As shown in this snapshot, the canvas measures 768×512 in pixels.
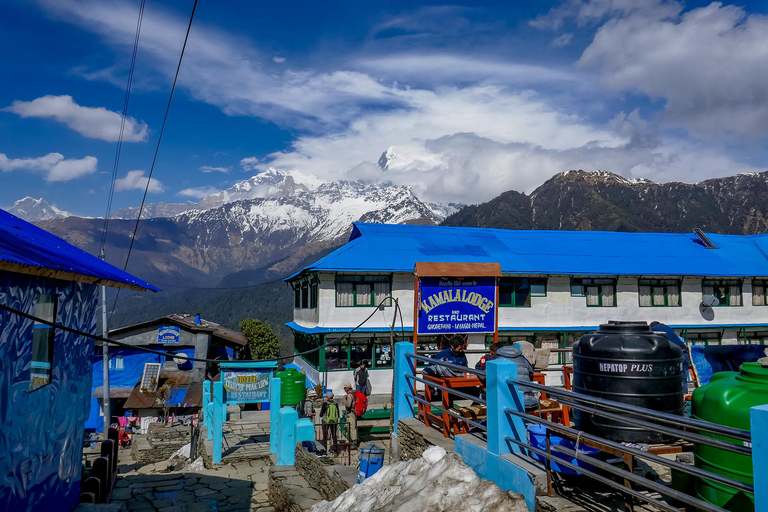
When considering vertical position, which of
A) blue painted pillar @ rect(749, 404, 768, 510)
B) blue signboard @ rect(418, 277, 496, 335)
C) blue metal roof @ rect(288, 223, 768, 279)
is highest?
blue metal roof @ rect(288, 223, 768, 279)

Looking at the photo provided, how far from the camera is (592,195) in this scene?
176 meters

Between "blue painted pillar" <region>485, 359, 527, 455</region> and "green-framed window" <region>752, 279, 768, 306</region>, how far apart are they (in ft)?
97.4

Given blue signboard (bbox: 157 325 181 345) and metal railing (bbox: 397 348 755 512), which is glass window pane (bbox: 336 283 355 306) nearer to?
blue signboard (bbox: 157 325 181 345)

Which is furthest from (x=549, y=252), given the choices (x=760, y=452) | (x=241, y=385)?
(x=760, y=452)

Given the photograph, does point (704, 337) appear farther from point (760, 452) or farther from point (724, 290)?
point (760, 452)

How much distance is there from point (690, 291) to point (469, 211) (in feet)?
476

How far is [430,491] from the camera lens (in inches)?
214

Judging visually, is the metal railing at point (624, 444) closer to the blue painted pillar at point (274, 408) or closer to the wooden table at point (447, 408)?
the wooden table at point (447, 408)

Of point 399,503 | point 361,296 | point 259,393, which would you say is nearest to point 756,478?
point 399,503

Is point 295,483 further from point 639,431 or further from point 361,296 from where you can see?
point 361,296

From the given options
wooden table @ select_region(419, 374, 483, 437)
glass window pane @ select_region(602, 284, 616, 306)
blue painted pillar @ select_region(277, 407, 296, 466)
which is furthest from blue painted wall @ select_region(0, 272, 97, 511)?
glass window pane @ select_region(602, 284, 616, 306)

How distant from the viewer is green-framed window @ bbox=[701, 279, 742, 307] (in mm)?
28297

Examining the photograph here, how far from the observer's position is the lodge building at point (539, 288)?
2427cm

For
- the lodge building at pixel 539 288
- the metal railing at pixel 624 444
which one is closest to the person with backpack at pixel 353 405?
the lodge building at pixel 539 288
